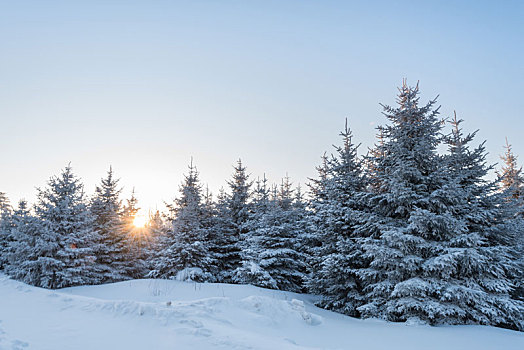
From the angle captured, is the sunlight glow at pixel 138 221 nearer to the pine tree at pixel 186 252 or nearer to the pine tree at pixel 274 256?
the pine tree at pixel 186 252

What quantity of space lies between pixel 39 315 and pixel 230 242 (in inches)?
552

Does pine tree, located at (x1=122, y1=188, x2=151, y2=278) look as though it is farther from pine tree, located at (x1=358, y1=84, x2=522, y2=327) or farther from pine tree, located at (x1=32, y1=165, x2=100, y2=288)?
pine tree, located at (x1=358, y1=84, x2=522, y2=327)

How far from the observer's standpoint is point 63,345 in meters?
4.93

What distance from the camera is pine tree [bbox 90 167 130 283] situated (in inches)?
792

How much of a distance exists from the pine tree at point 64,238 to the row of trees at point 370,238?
6 centimetres

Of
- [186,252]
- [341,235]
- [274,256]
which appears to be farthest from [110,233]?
[341,235]

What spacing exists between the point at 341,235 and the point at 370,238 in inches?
81.6

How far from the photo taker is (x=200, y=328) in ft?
19.8

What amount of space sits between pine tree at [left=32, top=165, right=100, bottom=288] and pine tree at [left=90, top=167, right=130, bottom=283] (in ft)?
Result: 4.11

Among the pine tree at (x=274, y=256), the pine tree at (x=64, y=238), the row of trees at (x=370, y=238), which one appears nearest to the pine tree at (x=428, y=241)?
the row of trees at (x=370, y=238)

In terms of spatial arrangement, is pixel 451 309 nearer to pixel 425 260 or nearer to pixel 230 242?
pixel 425 260

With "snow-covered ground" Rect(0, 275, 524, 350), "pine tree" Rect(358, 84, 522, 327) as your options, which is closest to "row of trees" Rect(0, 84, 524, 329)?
"pine tree" Rect(358, 84, 522, 327)

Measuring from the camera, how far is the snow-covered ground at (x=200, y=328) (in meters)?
5.32

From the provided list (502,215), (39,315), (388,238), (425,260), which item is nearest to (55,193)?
(39,315)
